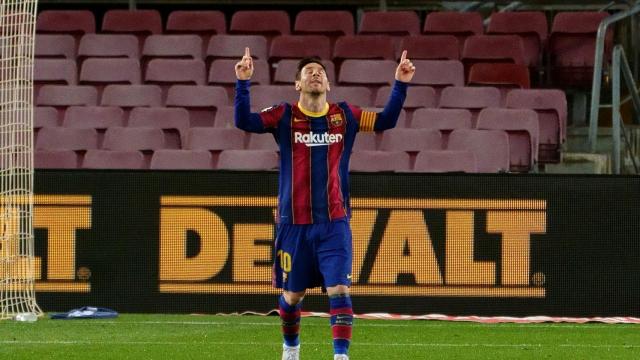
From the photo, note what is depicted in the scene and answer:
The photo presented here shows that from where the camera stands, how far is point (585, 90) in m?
18.9

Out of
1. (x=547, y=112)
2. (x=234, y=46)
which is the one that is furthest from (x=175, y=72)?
(x=547, y=112)

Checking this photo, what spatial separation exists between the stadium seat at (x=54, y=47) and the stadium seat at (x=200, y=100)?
2.16 m

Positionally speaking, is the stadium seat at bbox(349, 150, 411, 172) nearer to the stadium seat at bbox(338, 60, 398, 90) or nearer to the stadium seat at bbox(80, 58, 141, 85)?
the stadium seat at bbox(338, 60, 398, 90)

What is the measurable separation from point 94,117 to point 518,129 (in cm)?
482

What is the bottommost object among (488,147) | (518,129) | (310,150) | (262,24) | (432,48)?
(310,150)

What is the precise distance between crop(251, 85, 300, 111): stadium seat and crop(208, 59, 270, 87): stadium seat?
802 millimetres

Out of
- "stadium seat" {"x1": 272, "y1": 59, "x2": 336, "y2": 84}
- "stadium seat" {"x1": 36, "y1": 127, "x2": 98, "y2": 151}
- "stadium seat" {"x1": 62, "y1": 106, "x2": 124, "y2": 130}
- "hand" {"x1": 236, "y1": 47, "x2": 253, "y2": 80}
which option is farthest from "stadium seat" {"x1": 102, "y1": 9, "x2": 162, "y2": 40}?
"hand" {"x1": 236, "y1": 47, "x2": 253, "y2": 80}

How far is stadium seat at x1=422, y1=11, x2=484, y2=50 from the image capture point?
733 inches

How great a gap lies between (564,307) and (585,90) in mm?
7012

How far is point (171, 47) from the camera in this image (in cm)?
1827

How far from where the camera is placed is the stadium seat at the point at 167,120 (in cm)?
1631

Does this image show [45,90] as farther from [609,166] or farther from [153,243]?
[609,166]

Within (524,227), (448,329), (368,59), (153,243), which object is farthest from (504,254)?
(368,59)

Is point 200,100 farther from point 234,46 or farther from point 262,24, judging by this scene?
point 262,24
